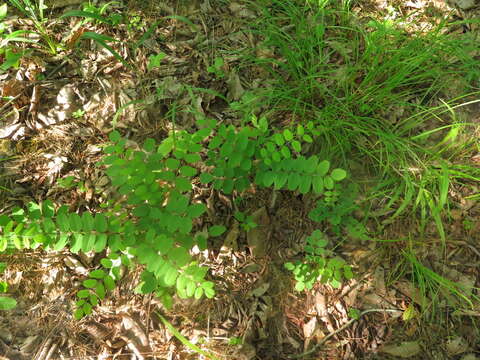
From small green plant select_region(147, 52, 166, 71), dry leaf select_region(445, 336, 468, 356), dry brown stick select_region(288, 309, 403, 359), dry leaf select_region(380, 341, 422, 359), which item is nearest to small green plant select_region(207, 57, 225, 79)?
small green plant select_region(147, 52, 166, 71)

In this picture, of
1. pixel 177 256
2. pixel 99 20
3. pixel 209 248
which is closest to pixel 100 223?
pixel 177 256

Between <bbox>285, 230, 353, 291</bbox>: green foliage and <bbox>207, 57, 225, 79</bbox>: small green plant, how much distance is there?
47.4 inches

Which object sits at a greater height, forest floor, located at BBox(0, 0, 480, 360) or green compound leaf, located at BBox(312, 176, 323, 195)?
green compound leaf, located at BBox(312, 176, 323, 195)

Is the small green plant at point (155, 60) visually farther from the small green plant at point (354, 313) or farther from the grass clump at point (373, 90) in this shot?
the small green plant at point (354, 313)

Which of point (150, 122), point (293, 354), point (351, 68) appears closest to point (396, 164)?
point (351, 68)

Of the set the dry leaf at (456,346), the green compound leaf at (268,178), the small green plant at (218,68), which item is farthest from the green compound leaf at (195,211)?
the dry leaf at (456,346)

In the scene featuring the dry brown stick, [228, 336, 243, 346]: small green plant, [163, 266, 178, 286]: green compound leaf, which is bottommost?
[228, 336, 243, 346]: small green plant

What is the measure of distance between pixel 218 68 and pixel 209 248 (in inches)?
47.1

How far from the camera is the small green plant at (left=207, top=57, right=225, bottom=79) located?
218 centimetres

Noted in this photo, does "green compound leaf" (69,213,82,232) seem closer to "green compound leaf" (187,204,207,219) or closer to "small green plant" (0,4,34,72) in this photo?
"green compound leaf" (187,204,207,219)

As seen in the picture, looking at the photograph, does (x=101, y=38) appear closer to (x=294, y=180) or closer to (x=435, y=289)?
(x=294, y=180)

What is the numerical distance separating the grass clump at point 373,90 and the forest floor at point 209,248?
0.15m

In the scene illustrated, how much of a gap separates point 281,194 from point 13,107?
6.00 feet

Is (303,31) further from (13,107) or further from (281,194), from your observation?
(13,107)
